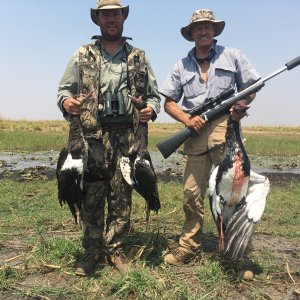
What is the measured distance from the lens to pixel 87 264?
4648mm

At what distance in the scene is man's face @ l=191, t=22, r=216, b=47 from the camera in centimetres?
473

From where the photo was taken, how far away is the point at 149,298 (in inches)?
156

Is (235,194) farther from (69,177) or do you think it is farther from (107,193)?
(69,177)

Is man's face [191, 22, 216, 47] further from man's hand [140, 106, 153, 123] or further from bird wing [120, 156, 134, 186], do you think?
bird wing [120, 156, 134, 186]

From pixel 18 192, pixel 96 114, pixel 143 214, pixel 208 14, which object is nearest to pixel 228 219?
pixel 96 114

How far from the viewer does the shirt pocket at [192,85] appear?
15.9 ft

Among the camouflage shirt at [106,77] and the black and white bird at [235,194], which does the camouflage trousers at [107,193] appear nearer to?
the camouflage shirt at [106,77]

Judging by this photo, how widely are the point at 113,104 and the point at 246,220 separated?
176 cm

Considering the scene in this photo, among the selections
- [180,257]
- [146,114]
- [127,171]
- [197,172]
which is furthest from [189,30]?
[180,257]

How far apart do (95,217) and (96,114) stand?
1112 millimetres

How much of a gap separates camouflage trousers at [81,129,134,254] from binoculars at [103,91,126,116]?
0.80ft

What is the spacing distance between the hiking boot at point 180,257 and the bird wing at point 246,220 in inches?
24.8

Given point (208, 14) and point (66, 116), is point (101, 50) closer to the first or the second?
point (66, 116)

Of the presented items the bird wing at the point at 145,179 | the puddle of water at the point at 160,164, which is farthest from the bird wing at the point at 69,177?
the puddle of water at the point at 160,164
